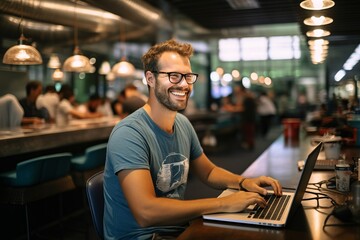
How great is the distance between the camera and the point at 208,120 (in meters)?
10.8

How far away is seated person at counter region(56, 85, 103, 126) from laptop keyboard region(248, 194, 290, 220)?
421 cm

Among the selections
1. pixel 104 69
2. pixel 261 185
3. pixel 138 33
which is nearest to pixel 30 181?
pixel 261 185

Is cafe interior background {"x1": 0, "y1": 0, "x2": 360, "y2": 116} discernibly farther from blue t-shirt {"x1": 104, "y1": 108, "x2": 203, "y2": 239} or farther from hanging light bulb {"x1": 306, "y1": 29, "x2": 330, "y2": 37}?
blue t-shirt {"x1": 104, "y1": 108, "x2": 203, "y2": 239}

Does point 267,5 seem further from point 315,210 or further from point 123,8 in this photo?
point 315,210

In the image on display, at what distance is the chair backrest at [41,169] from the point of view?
3109mm

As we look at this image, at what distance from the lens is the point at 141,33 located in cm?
867

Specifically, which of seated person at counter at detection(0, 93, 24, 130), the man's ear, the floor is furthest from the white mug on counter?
seated person at counter at detection(0, 93, 24, 130)

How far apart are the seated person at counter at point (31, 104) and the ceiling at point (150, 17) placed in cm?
68

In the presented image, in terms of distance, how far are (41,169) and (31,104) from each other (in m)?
2.16

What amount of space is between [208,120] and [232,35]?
120 inches

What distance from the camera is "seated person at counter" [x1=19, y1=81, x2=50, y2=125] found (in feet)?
16.4

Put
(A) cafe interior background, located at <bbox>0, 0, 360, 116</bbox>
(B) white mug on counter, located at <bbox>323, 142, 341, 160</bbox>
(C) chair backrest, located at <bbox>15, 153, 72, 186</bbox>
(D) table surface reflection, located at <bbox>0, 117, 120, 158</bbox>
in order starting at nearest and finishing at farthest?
(B) white mug on counter, located at <bbox>323, 142, 341, 160</bbox>, (A) cafe interior background, located at <bbox>0, 0, 360, 116</bbox>, (C) chair backrest, located at <bbox>15, 153, 72, 186</bbox>, (D) table surface reflection, located at <bbox>0, 117, 120, 158</bbox>

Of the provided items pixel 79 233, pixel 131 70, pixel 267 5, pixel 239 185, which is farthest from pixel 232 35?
pixel 239 185

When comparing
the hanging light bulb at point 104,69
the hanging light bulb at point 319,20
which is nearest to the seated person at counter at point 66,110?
the hanging light bulb at point 104,69
